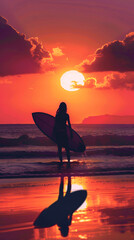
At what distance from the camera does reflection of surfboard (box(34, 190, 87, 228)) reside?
617 cm

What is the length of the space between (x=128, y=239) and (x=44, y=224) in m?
1.35

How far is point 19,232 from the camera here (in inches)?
218

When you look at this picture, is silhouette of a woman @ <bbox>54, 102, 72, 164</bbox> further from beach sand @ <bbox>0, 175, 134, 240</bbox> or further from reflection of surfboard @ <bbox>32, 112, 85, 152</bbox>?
reflection of surfboard @ <bbox>32, 112, 85, 152</bbox>

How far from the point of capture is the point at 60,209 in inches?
280

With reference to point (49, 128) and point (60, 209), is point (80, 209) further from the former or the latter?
point (49, 128)

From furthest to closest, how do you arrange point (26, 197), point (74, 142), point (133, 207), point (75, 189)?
1. point (74, 142)
2. point (75, 189)
3. point (26, 197)
4. point (133, 207)

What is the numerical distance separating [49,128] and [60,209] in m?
14.9

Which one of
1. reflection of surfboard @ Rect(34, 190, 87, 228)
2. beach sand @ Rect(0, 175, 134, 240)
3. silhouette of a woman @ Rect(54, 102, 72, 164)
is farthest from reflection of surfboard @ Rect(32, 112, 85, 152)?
reflection of surfboard @ Rect(34, 190, 87, 228)

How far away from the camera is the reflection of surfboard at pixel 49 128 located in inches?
824

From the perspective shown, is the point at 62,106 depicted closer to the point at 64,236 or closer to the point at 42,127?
the point at 42,127

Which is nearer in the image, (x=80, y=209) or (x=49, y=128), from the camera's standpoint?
(x=80, y=209)

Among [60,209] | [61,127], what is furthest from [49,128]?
[60,209]

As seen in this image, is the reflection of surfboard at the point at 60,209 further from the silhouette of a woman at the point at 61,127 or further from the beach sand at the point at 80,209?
the silhouette of a woman at the point at 61,127

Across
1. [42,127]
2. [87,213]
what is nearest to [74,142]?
[42,127]
